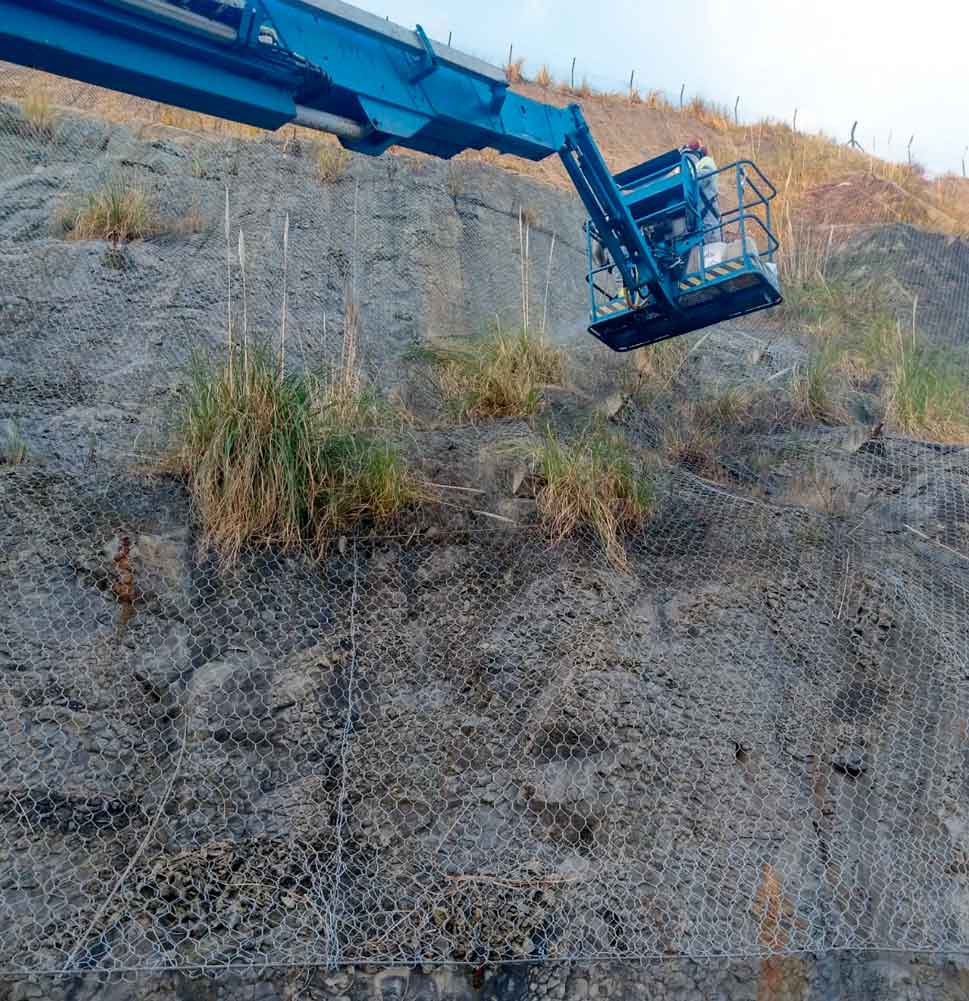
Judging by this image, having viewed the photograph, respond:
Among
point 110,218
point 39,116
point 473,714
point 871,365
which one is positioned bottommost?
point 473,714

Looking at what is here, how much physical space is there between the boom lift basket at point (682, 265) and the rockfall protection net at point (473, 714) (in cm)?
77

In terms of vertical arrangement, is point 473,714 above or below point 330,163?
below

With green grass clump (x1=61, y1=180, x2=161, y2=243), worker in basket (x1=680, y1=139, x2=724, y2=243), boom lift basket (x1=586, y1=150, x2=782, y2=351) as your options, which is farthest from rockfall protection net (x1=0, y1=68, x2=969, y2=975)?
green grass clump (x1=61, y1=180, x2=161, y2=243)

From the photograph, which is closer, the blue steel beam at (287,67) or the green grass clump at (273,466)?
the blue steel beam at (287,67)

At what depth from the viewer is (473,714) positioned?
4.38 metres

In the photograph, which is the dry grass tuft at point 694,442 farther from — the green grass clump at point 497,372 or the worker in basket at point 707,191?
the worker in basket at point 707,191

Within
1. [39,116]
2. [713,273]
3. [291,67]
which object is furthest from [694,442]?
[39,116]

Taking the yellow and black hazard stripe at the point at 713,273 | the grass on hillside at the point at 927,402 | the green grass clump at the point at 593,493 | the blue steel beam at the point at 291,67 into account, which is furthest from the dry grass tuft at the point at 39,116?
the grass on hillside at the point at 927,402

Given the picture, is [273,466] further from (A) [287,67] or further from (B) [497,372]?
(B) [497,372]

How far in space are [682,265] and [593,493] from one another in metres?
2.10

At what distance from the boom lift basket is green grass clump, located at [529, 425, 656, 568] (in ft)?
4.42

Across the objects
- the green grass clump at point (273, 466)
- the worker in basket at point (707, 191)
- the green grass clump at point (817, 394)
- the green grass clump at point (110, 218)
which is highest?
the worker in basket at point (707, 191)

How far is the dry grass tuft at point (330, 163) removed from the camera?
9.66 meters

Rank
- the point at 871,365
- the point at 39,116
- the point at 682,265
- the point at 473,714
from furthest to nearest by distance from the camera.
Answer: the point at 39,116 → the point at 871,365 → the point at 682,265 → the point at 473,714
